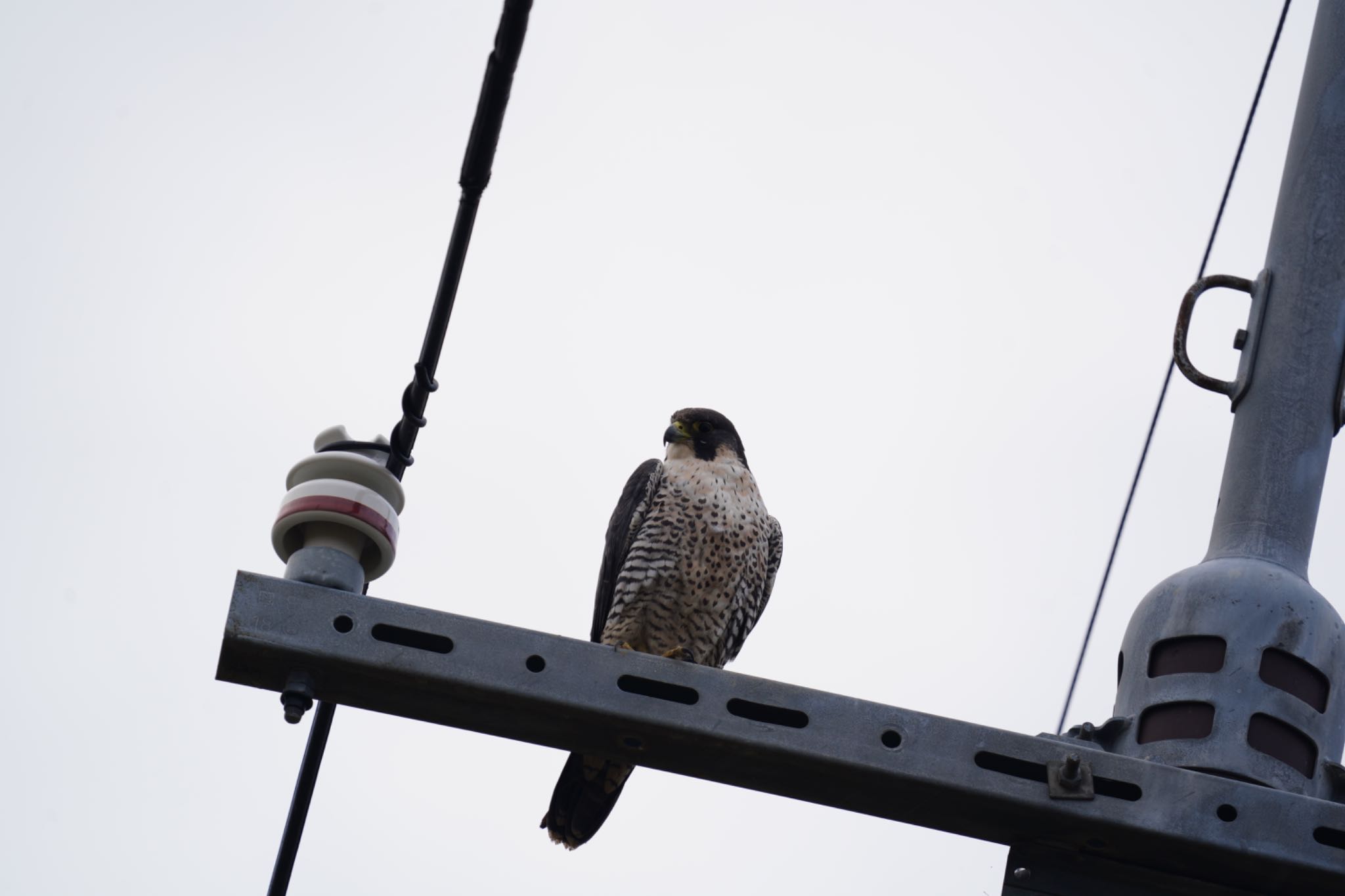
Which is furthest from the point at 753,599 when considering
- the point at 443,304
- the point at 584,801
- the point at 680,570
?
the point at 443,304

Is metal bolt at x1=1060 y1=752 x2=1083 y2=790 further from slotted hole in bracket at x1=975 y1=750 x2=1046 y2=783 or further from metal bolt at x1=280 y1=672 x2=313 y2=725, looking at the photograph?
metal bolt at x1=280 y1=672 x2=313 y2=725

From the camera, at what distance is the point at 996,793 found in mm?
2570

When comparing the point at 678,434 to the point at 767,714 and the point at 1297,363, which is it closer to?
the point at 1297,363

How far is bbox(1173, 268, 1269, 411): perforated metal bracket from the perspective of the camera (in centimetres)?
298

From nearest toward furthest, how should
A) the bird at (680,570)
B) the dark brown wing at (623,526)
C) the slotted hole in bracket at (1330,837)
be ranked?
1. the slotted hole in bracket at (1330,837)
2. the bird at (680,570)
3. the dark brown wing at (623,526)

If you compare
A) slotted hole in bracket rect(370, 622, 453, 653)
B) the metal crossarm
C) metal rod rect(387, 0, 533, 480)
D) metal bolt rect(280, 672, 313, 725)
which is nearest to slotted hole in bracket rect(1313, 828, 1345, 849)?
the metal crossarm

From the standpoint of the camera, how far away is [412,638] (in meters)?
2.63

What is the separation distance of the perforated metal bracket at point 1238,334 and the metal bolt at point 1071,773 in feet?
2.65

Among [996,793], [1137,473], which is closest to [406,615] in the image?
[996,793]

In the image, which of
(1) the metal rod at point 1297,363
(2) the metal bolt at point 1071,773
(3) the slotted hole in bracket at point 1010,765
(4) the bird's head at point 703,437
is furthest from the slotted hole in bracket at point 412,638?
(4) the bird's head at point 703,437

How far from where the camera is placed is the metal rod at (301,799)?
10.8 feet

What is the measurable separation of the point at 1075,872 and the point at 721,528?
3286 mm

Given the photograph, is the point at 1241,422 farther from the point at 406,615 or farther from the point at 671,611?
the point at 671,611

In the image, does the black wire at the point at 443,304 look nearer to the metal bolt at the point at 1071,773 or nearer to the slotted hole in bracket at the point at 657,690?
the slotted hole in bracket at the point at 657,690
